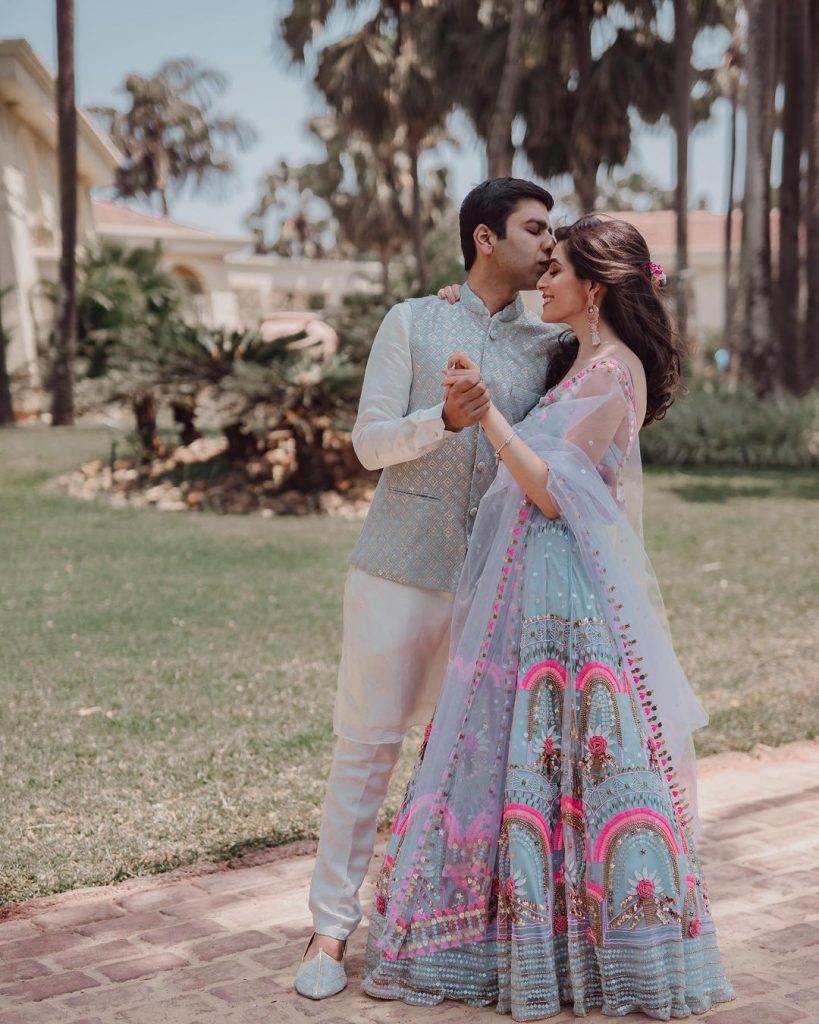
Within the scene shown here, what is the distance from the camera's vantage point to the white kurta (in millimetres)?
3357

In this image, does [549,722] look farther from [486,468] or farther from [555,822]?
[486,468]

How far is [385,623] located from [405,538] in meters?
0.22

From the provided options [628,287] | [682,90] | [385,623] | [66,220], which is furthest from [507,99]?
[385,623]

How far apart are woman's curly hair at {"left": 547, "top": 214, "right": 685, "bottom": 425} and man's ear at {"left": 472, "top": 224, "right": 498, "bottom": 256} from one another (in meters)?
0.17

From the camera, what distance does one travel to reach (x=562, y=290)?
329 cm

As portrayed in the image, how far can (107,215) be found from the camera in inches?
1342

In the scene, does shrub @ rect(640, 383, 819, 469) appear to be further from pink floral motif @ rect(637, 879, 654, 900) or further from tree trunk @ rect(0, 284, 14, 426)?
pink floral motif @ rect(637, 879, 654, 900)

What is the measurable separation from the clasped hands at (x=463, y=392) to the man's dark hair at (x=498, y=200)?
1.56ft

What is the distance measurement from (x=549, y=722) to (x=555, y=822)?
0.24m

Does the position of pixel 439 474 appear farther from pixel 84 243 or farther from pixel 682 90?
pixel 84 243

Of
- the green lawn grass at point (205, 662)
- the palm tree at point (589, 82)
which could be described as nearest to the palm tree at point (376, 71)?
the palm tree at point (589, 82)

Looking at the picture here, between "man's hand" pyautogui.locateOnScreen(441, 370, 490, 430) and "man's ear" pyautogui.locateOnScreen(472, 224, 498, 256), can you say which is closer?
"man's hand" pyautogui.locateOnScreen(441, 370, 490, 430)

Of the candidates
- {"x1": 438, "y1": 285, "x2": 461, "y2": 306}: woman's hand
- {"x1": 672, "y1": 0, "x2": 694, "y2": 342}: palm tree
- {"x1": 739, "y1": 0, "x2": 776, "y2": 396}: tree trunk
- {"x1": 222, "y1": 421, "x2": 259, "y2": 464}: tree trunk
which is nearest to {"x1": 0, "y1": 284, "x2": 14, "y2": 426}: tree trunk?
{"x1": 222, "y1": 421, "x2": 259, "y2": 464}: tree trunk

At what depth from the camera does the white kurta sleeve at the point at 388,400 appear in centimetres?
322
